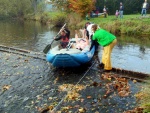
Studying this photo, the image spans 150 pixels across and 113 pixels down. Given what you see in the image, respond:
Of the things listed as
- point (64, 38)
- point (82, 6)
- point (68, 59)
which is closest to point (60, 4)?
point (82, 6)

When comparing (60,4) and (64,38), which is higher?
(60,4)

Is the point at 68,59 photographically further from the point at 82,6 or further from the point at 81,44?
the point at 82,6

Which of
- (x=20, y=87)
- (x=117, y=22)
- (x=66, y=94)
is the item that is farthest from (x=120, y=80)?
(x=117, y=22)

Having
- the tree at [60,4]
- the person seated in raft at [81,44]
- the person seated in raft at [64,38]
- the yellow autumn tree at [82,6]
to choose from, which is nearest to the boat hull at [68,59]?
the person seated in raft at [81,44]

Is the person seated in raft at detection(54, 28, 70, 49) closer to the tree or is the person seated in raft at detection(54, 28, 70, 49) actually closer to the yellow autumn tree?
the yellow autumn tree

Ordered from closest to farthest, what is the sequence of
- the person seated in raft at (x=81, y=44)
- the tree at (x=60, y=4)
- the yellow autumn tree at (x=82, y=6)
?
the person seated in raft at (x=81, y=44) < the yellow autumn tree at (x=82, y=6) < the tree at (x=60, y=4)

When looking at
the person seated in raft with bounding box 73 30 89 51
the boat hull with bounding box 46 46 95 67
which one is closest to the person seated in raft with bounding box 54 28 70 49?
the person seated in raft with bounding box 73 30 89 51

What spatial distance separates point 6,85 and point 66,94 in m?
2.88

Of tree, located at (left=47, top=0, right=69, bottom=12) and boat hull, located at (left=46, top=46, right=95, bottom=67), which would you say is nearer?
boat hull, located at (left=46, top=46, right=95, bottom=67)

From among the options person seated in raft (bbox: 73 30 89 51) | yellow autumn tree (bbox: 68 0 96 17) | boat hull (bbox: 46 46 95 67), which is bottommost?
boat hull (bbox: 46 46 95 67)

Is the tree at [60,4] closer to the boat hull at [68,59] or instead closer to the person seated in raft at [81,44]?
the person seated in raft at [81,44]

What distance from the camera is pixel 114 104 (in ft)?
28.7

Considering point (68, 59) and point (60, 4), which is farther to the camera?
point (60, 4)

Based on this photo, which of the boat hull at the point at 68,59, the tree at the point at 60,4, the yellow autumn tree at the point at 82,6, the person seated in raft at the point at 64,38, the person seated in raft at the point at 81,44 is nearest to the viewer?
the boat hull at the point at 68,59
